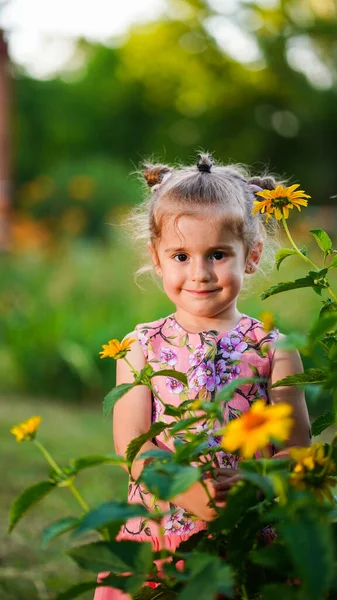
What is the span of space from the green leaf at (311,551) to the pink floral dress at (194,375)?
2.41ft

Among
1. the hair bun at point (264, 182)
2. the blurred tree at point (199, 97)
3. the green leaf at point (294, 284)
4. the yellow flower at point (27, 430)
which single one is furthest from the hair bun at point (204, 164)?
the blurred tree at point (199, 97)

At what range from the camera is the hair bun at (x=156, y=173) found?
1.76 meters

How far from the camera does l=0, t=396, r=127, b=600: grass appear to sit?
7.25 ft

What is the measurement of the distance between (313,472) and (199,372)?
62 centimetres

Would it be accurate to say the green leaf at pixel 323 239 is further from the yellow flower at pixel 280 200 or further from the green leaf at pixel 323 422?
the green leaf at pixel 323 422

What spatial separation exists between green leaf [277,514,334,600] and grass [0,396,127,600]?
108 centimetres

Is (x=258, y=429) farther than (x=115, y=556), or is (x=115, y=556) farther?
(x=115, y=556)

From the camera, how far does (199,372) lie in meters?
1.58

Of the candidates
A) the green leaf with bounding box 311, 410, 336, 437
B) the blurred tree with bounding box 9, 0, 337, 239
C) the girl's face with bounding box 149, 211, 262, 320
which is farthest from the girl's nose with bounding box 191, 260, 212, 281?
the blurred tree with bounding box 9, 0, 337, 239

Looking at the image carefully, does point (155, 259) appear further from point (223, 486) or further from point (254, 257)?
point (223, 486)

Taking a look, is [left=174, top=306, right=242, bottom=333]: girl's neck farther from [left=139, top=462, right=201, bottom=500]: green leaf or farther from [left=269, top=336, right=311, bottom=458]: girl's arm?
[left=139, top=462, right=201, bottom=500]: green leaf

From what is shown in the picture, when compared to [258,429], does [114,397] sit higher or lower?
higher

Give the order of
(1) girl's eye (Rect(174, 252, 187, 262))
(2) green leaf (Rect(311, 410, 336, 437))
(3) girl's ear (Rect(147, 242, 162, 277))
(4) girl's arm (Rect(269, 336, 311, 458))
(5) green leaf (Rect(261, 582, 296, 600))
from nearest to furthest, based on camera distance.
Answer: (5) green leaf (Rect(261, 582, 296, 600))
(2) green leaf (Rect(311, 410, 336, 437))
(4) girl's arm (Rect(269, 336, 311, 458))
(1) girl's eye (Rect(174, 252, 187, 262))
(3) girl's ear (Rect(147, 242, 162, 277))

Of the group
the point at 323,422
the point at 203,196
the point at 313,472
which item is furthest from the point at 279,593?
the point at 203,196
